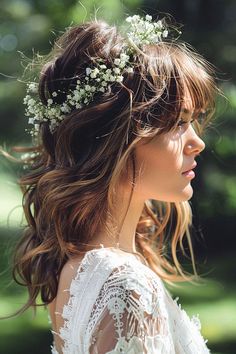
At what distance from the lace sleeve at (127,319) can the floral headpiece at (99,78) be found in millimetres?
424

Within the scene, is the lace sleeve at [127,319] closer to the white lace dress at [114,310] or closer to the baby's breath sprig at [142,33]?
the white lace dress at [114,310]

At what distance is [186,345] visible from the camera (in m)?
1.88

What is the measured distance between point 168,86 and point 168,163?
0.57ft

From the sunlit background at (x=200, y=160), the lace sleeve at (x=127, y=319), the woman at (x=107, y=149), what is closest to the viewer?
the lace sleeve at (x=127, y=319)

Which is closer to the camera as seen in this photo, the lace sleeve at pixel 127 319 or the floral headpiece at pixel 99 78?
the lace sleeve at pixel 127 319

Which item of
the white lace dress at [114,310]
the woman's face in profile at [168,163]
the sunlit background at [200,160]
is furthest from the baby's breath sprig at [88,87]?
the sunlit background at [200,160]

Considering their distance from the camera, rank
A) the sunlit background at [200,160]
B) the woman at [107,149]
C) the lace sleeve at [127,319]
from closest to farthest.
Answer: the lace sleeve at [127,319]
the woman at [107,149]
the sunlit background at [200,160]

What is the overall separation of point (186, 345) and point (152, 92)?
1.86ft

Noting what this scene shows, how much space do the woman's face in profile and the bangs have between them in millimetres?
28

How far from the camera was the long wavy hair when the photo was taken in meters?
1.87

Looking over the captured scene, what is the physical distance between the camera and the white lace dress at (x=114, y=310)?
66.0 inches

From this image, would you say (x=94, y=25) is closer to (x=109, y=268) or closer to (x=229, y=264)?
(x=109, y=268)

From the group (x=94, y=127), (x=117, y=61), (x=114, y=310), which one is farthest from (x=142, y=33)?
(x=114, y=310)

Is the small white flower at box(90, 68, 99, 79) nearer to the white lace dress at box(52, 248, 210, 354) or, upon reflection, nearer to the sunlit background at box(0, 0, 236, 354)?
the white lace dress at box(52, 248, 210, 354)
